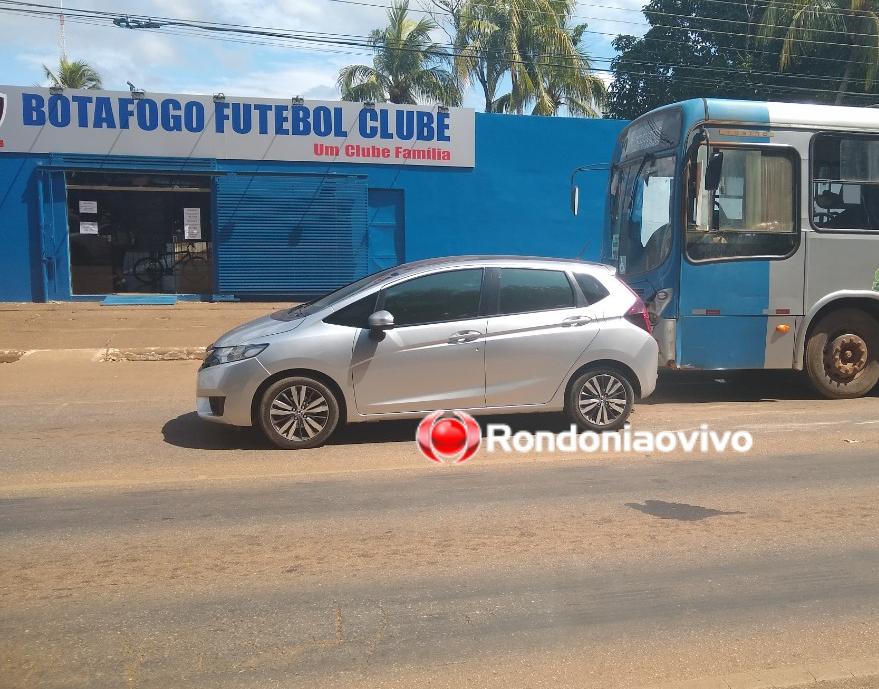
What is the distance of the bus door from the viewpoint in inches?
374

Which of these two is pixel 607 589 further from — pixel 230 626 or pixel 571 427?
pixel 571 427

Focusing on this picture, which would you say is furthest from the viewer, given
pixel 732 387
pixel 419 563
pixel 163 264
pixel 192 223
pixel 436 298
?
pixel 163 264

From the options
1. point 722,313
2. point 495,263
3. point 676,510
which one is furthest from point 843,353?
point 676,510

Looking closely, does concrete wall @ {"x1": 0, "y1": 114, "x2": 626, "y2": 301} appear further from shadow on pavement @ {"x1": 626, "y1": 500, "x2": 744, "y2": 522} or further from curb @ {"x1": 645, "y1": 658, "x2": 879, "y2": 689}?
curb @ {"x1": 645, "y1": 658, "x2": 879, "y2": 689}

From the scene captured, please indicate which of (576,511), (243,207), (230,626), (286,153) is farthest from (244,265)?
(230,626)

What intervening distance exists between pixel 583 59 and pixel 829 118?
20.9 m

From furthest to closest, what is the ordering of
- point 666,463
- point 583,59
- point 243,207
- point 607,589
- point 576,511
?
point 583,59
point 243,207
point 666,463
point 576,511
point 607,589

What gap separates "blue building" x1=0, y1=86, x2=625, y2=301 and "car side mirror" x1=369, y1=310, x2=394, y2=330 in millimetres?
9800

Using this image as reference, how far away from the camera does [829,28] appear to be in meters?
27.8

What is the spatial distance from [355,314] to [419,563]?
10.2 ft

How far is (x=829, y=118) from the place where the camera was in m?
9.76

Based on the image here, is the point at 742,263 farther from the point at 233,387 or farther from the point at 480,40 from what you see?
the point at 480,40

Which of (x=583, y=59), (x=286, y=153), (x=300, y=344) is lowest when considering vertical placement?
(x=300, y=344)

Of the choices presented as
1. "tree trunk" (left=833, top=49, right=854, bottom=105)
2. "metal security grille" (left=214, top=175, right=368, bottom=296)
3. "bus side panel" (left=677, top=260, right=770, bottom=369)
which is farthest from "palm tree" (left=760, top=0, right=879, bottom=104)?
"bus side panel" (left=677, top=260, right=770, bottom=369)
